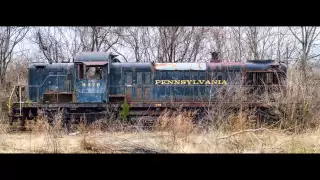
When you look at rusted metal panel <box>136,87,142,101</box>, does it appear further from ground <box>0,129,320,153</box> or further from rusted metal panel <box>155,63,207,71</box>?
ground <box>0,129,320,153</box>

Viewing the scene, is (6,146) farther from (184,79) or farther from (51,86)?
(184,79)

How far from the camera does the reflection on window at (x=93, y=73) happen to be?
14.5 m

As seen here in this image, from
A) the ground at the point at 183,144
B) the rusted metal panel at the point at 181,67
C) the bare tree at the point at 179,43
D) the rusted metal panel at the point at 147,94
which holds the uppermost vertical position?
the bare tree at the point at 179,43

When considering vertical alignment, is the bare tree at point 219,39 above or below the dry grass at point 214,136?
above

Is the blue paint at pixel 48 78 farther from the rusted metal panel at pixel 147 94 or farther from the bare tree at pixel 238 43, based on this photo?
the bare tree at pixel 238 43

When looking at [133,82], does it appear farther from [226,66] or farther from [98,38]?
[98,38]

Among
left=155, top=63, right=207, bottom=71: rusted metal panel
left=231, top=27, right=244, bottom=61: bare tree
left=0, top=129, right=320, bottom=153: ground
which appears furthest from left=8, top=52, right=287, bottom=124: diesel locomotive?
left=231, top=27, right=244, bottom=61: bare tree

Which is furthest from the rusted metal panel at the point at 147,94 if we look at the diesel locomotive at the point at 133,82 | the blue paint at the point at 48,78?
the blue paint at the point at 48,78

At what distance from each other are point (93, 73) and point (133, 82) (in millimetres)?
1735

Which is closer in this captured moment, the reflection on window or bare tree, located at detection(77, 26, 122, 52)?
the reflection on window

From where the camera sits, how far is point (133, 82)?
1484 centimetres

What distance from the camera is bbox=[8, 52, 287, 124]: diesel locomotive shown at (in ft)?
47.4

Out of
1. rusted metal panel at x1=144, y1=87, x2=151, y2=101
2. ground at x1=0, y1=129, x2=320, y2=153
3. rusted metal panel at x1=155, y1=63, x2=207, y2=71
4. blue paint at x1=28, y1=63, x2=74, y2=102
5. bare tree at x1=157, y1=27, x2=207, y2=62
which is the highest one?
bare tree at x1=157, y1=27, x2=207, y2=62
